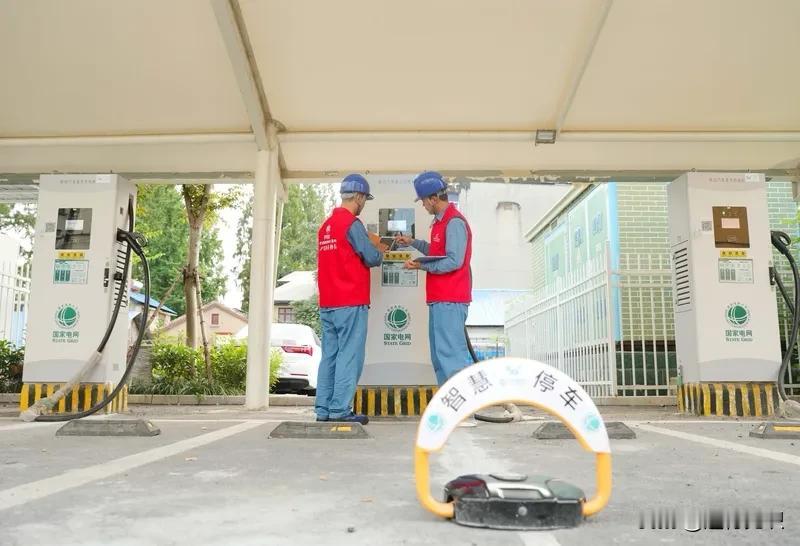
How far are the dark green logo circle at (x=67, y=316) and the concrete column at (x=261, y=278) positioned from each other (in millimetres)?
1654

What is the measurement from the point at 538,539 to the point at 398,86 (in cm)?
523

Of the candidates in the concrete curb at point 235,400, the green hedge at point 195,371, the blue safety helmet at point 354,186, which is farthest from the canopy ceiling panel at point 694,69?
the green hedge at point 195,371

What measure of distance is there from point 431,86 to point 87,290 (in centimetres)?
386

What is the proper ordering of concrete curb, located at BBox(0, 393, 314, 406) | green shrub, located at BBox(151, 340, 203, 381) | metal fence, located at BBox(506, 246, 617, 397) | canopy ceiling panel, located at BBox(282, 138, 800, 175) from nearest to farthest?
canopy ceiling panel, located at BBox(282, 138, 800, 175)
metal fence, located at BBox(506, 246, 617, 397)
concrete curb, located at BBox(0, 393, 314, 406)
green shrub, located at BBox(151, 340, 203, 381)

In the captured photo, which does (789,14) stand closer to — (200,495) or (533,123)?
(533,123)

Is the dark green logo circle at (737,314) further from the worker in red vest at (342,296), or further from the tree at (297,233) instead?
the tree at (297,233)

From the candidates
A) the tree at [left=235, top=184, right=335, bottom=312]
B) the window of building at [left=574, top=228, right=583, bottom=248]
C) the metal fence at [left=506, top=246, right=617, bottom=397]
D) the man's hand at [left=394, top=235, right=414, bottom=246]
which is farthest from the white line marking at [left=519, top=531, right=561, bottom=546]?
the tree at [left=235, top=184, right=335, bottom=312]

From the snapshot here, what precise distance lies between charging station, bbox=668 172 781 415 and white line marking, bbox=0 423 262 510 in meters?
4.82

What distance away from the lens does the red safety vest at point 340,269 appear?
16.6 feet

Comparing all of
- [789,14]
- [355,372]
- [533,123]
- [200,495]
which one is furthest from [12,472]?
[789,14]

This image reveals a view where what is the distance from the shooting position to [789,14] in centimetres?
566

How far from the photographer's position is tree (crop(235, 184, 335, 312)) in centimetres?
3894

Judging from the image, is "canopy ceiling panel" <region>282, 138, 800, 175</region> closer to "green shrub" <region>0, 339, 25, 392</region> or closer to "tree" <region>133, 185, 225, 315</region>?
"green shrub" <region>0, 339, 25, 392</region>

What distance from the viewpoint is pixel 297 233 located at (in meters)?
40.6
